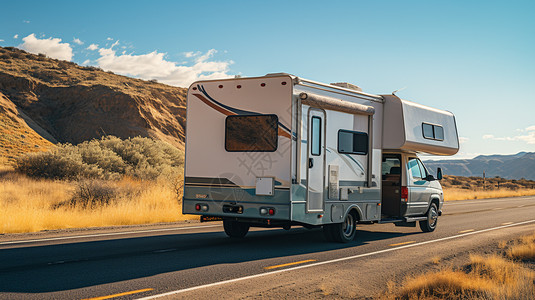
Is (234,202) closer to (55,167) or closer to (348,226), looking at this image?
(348,226)

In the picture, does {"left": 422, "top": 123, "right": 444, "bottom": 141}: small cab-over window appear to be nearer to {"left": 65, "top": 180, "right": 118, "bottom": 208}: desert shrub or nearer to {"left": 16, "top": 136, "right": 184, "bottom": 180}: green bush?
{"left": 65, "top": 180, "right": 118, "bottom": 208}: desert shrub

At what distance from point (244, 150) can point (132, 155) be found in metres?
22.0

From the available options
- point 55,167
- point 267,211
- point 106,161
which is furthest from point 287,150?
point 106,161

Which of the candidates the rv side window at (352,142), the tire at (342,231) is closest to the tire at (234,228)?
the tire at (342,231)

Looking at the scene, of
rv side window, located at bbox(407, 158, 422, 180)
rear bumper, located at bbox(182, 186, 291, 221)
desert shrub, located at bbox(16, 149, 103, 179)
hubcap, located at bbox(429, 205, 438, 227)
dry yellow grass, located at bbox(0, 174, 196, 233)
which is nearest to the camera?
rear bumper, located at bbox(182, 186, 291, 221)

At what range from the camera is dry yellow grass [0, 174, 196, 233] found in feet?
44.4

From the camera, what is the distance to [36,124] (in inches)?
1852

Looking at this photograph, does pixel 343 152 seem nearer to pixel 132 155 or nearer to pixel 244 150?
pixel 244 150

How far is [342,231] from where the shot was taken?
38.4 ft

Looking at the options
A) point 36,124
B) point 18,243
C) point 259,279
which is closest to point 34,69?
point 36,124

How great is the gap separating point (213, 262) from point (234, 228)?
11.1ft

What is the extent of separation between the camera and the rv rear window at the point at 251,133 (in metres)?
10.5

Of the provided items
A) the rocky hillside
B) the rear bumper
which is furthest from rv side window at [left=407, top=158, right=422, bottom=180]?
the rocky hillside

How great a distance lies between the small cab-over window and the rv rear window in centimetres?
512
